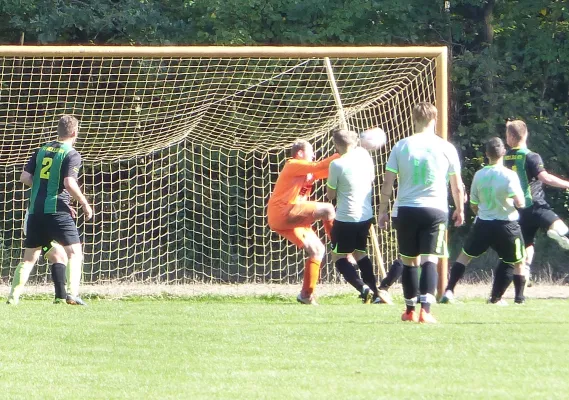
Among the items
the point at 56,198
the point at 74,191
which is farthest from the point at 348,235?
the point at 56,198

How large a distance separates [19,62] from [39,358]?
1004 cm

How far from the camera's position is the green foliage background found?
18.2 metres

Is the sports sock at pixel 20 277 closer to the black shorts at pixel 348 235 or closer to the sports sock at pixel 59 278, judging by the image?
the sports sock at pixel 59 278

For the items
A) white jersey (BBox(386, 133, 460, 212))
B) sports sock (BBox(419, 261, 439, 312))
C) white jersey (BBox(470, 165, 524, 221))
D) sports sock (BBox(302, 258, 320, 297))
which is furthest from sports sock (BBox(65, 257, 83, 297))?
white jersey (BBox(470, 165, 524, 221))

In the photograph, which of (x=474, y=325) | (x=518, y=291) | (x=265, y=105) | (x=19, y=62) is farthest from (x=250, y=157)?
(x=474, y=325)

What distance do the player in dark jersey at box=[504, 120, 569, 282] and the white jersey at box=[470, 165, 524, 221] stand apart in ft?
0.84

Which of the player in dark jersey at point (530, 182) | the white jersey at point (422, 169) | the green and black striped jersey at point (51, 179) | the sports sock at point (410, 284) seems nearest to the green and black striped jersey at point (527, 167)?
the player in dark jersey at point (530, 182)

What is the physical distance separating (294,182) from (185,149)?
4334 millimetres

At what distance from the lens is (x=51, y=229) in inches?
417

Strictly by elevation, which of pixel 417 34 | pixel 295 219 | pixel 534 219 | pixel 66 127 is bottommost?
pixel 295 219

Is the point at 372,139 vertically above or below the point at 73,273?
above

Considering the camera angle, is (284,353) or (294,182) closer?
(284,353)

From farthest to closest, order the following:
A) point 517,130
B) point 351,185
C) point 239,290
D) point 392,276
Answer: point 239,290 → point 392,276 → point 517,130 → point 351,185

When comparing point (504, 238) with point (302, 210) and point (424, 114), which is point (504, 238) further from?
point (424, 114)
